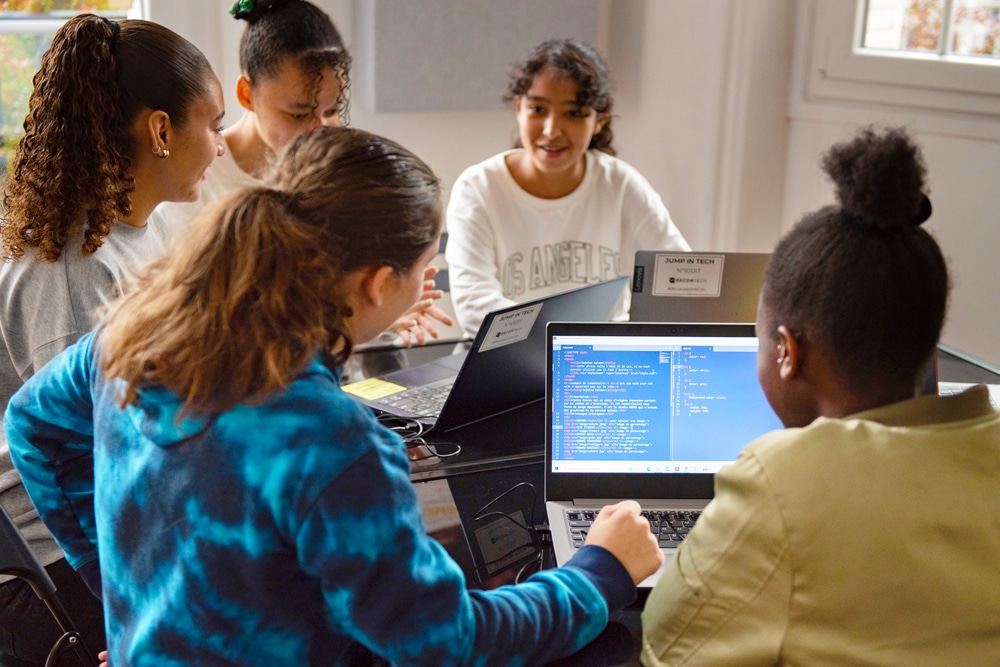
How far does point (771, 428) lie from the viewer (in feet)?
4.64

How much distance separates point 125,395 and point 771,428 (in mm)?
886

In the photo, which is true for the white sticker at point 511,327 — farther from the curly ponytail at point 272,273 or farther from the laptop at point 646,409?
the curly ponytail at point 272,273

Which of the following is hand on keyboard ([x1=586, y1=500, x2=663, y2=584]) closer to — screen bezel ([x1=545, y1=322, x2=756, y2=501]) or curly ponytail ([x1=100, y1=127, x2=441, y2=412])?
screen bezel ([x1=545, y1=322, x2=756, y2=501])

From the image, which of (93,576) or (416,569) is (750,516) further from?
(93,576)

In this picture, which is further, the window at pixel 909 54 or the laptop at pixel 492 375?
the window at pixel 909 54

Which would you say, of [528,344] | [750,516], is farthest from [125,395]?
[528,344]

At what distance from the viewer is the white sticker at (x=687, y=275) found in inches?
68.8

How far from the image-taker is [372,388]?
1835 mm

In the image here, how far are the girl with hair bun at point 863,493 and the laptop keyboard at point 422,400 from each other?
2.69 ft

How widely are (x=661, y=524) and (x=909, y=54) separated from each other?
1898 millimetres

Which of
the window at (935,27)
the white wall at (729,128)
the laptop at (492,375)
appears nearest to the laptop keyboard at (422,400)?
the laptop at (492,375)

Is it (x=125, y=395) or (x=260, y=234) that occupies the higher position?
(x=260, y=234)

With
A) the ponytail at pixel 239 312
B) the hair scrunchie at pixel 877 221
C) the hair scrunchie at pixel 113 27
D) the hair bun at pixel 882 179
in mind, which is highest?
the hair scrunchie at pixel 113 27

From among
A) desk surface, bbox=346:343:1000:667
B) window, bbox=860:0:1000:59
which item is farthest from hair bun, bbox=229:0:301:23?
window, bbox=860:0:1000:59
